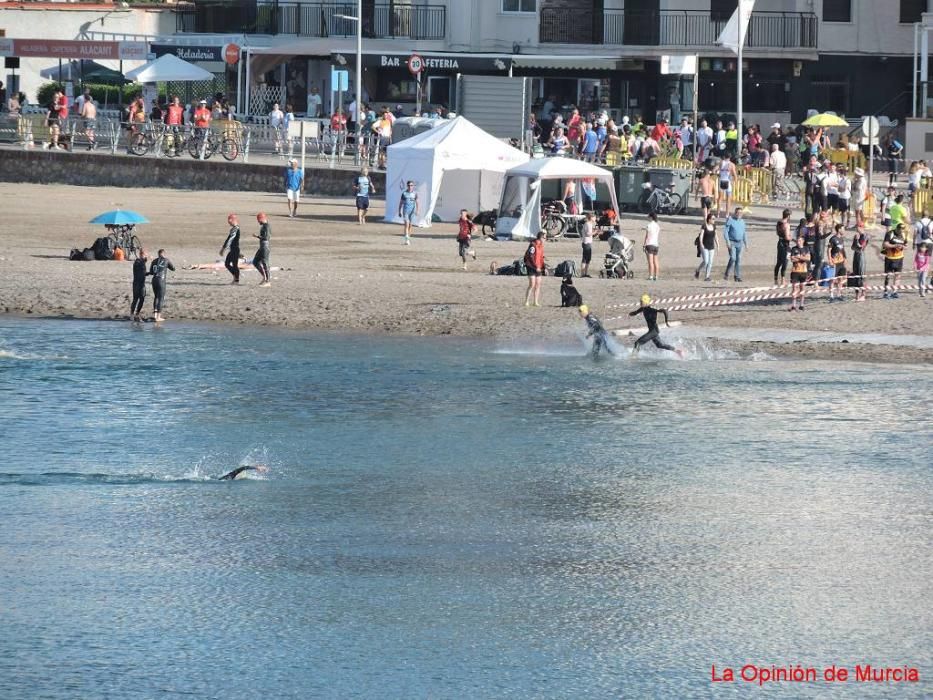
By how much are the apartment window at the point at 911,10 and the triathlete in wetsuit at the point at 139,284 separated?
117 feet

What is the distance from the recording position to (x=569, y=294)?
30.5 m

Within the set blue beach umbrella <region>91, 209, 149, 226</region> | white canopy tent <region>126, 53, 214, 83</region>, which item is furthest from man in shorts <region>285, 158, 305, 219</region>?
white canopy tent <region>126, 53, 214, 83</region>

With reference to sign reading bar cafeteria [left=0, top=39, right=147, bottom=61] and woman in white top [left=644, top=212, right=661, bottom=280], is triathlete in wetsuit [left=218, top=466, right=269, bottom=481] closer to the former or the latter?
woman in white top [left=644, top=212, right=661, bottom=280]

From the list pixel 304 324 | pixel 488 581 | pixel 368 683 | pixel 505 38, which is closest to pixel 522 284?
pixel 304 324

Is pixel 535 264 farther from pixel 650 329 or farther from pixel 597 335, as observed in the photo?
pixel 650 329

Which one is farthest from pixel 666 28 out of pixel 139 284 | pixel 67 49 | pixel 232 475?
pixel 232 475

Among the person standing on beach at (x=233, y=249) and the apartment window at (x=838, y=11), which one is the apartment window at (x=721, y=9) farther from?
the person standing on beach at (x=233, y=249)

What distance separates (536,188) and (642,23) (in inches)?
781

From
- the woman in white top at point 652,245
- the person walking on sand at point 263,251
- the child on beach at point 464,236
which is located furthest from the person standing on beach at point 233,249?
the woman in white top at point 652,245

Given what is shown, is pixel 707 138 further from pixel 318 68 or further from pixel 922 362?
pixel 922 362

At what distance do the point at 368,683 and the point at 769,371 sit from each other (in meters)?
15.3

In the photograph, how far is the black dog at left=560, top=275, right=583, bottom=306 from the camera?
30209 millimetres

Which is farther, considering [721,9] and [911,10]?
[911,10]

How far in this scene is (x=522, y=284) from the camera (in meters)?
33.7
